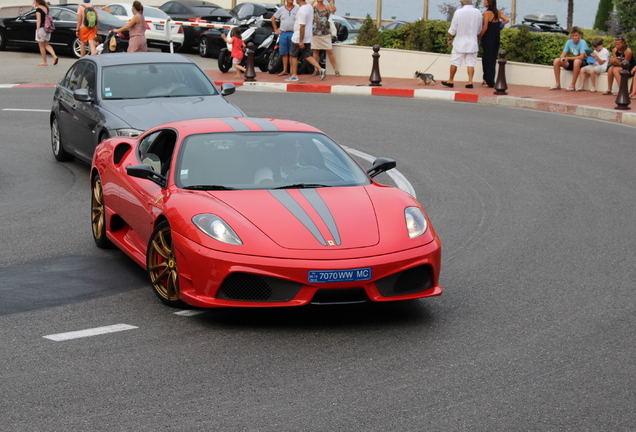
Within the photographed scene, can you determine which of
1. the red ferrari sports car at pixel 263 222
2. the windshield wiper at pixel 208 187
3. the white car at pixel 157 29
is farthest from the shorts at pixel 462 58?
the windshield wiper at pixel 208 187

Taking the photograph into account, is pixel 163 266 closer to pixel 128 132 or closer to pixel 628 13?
pixel 128 132

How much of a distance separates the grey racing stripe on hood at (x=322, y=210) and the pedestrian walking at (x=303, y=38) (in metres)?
15.8

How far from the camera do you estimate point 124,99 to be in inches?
461

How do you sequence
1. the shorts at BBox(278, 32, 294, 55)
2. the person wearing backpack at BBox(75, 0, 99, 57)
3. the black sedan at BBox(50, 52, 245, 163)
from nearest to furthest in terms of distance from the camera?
the black sedan at BBox(50, 52, 245, 163) → the shorts at BBox(278, 32, 294, 55) → the person wearing backpack at BBox(75, 0, 99, 57)

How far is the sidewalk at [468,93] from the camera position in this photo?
17922 mm

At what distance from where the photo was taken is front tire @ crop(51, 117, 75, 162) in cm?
1246

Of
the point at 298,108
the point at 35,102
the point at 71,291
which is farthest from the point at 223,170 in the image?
the point at 35,102

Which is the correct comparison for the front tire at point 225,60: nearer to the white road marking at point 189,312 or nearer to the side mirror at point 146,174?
the side mirror at point 146,174

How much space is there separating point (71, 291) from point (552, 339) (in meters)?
3.42

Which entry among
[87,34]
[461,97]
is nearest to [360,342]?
[461,97]

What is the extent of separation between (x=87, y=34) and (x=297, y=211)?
65.6ft

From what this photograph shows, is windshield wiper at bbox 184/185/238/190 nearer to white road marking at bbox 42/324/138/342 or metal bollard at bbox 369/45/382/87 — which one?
white road marking at bbox 42/324/138/342

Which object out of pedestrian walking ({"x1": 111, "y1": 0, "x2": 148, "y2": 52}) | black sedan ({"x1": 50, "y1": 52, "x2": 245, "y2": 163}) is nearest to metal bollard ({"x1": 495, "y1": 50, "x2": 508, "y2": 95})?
pedestrian walking ({"x1": 111, "y1": 0, "x2": 148, "y2": 52})

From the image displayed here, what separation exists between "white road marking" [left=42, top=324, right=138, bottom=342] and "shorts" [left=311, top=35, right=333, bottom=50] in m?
17.5
